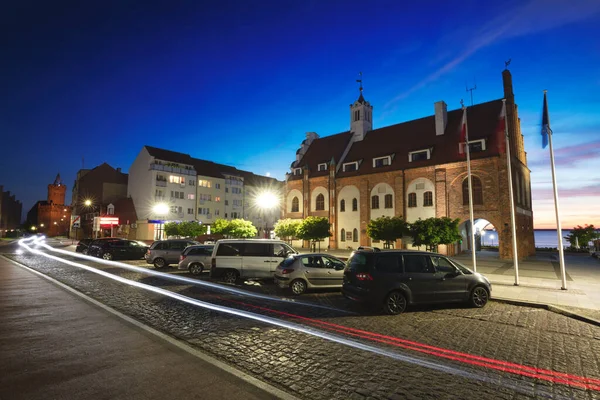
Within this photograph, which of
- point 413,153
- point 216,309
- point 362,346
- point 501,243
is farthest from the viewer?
point 413,153

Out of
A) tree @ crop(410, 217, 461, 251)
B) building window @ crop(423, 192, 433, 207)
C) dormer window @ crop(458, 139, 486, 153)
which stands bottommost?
tree @ crop(410, 217, 461, 251)

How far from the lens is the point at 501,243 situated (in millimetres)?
29281

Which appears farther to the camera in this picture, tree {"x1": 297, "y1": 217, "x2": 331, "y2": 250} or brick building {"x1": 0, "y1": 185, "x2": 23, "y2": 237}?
brick building {"x1": 0, "y1": 185, "x2": 23, "y2": 237}

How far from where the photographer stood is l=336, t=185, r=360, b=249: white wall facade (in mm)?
41781

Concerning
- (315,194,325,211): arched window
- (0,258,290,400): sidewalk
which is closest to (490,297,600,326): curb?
(0,258,290,400): sidewalk

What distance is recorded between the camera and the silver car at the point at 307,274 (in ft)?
41.6

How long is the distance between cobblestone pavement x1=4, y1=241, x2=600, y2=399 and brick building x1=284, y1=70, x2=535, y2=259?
16.2 m

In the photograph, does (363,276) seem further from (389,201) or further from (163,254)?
(389,201)

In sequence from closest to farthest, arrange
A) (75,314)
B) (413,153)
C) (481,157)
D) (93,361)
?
(93,361)
(75,314)
(481,157)
(413,153)

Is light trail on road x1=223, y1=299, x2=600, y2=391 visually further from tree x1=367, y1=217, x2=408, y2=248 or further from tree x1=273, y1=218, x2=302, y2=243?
tree x1=273, y1=218, x2=302, y2=243

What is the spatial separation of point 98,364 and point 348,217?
38307 mm

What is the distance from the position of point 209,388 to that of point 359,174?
3863cm

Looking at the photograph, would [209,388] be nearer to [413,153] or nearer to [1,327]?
[1,327]

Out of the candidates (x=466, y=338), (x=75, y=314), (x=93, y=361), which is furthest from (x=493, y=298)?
(x=75, y=314)
